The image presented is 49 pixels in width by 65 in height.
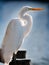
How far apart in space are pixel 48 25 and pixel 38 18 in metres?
0.26

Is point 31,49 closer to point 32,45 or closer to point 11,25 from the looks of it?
point 32,45

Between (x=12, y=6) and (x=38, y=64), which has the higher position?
(x=12, y=6)

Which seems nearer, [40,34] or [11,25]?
[11,25]

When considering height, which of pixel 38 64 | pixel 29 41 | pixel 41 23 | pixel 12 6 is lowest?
pixel 38 64

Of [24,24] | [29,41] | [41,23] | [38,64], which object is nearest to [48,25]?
[41,23]

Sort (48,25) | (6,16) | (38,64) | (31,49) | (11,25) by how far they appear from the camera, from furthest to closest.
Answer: (48,25)
(6,16)
(31,49)
(38,64)
(11,25)

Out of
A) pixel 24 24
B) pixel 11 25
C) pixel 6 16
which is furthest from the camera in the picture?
pixel 6 16

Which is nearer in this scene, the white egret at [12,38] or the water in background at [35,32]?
the white egret at [12,38]

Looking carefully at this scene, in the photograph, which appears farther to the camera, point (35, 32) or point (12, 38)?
point (35, 32)

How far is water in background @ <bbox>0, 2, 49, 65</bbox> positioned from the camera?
388 cm

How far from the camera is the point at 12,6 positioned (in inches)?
197

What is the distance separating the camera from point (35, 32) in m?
4.58

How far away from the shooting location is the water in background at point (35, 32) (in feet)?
12.7

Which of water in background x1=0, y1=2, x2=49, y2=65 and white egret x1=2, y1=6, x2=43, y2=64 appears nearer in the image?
white egret x1=2, y1=6, x2=43, y2=64
